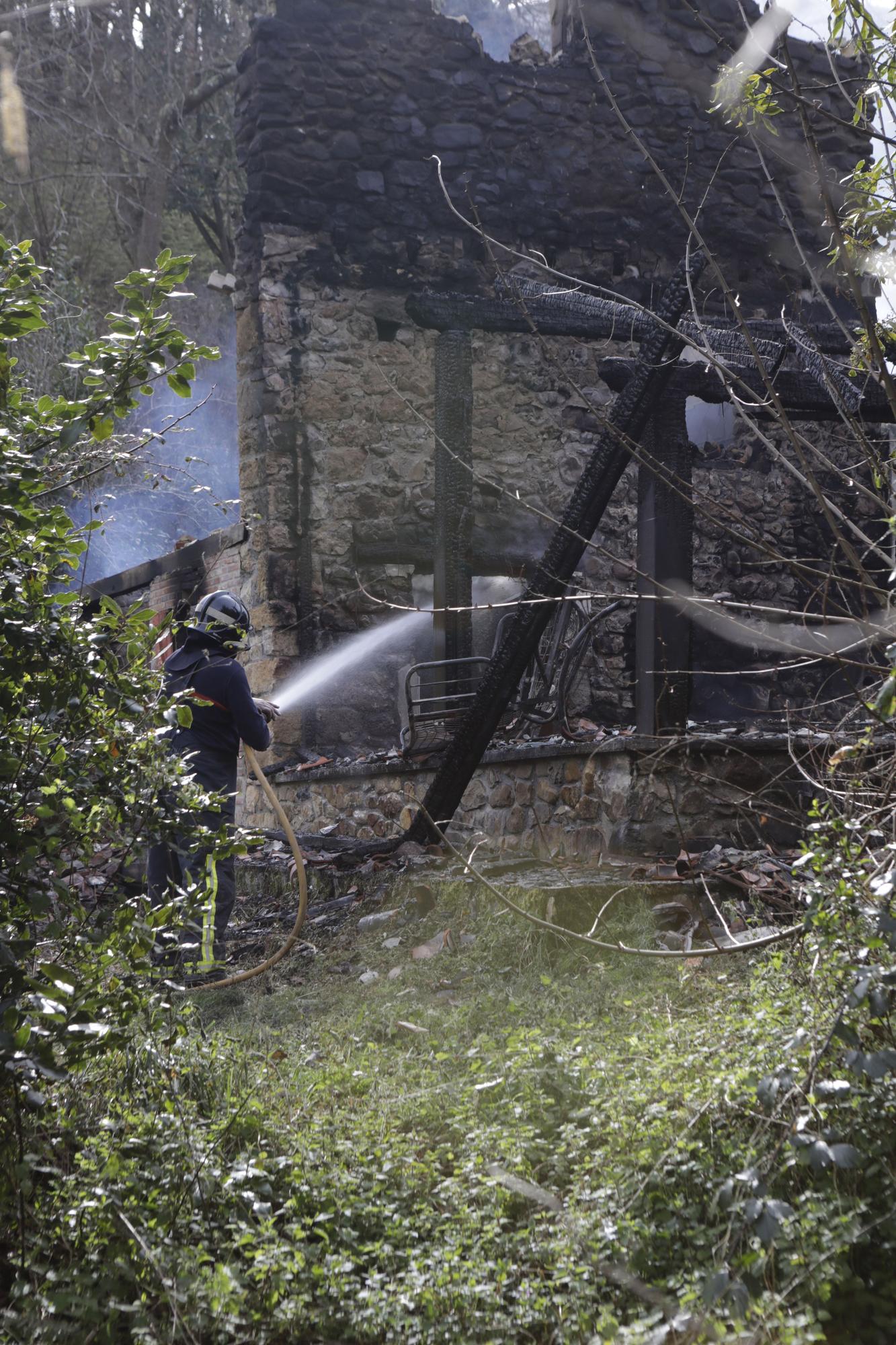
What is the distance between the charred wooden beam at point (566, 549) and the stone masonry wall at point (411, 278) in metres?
2.82

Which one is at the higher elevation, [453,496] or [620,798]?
[453,496]

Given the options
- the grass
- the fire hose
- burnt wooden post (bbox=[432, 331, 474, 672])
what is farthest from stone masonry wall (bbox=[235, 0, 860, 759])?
the grass

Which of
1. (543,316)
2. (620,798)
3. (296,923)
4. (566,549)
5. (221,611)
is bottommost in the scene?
(296,923)

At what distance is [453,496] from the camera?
7.42 metres

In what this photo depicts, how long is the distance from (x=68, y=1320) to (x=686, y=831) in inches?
153

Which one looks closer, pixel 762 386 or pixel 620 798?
pixel 620 798

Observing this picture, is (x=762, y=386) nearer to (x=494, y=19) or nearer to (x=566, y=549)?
(x=566, y=549)

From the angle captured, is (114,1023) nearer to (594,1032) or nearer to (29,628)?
(29,628)

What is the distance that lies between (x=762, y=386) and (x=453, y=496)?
1.93 metres

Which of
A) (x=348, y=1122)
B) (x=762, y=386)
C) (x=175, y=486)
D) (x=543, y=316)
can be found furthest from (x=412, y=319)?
(x=175, y=486)

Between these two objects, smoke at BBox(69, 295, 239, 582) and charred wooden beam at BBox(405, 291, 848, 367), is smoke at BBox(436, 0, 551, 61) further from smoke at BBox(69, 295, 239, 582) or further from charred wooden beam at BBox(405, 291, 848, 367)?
charred wooden beam at BBox(405, 291, 848, 367)

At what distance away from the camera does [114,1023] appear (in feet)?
8.92

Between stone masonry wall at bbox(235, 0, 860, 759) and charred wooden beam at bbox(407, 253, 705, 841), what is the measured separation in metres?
2.82

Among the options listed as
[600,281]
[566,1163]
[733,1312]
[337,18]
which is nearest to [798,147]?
[600,281]
